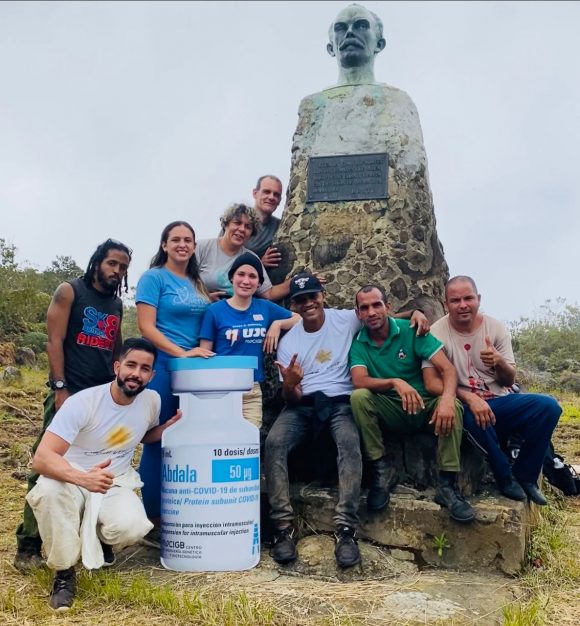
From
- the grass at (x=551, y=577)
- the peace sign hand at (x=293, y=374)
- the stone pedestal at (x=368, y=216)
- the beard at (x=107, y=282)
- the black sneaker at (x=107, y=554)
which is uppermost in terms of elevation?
the stone pedestal at (x=368, y=216)

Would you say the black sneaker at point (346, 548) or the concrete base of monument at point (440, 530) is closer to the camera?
the black sneaker at point (346, 548)

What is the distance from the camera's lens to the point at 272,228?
568cm

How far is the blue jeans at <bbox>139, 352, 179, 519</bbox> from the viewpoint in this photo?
407 cm

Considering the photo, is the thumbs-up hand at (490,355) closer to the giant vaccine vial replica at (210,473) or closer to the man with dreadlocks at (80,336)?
the giant vaccine vial replica at (210,473)

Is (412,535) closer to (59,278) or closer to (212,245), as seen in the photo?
(212,245)

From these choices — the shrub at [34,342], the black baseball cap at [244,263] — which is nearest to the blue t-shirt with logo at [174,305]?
the black baseball cap at [244,263]

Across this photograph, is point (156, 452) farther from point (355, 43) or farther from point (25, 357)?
point (25, 357)

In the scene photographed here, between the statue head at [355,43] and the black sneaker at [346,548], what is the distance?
352cm

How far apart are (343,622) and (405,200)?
321cm

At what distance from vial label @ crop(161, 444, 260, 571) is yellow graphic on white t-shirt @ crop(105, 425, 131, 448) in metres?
0.23

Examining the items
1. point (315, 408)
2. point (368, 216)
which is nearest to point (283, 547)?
point (315, 408)

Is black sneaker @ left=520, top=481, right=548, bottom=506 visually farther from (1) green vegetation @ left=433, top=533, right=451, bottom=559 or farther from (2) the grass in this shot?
(1) green vegetation @ left=433, top=533, right=451, bottom=559

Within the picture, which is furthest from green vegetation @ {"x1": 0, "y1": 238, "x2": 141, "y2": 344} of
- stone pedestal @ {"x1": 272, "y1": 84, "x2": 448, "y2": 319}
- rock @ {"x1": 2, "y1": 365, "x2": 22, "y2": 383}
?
stone pedestal @ {"x1": 272, "y1": 84, "x2": 448, "y2": 319}

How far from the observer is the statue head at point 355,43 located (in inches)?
224
